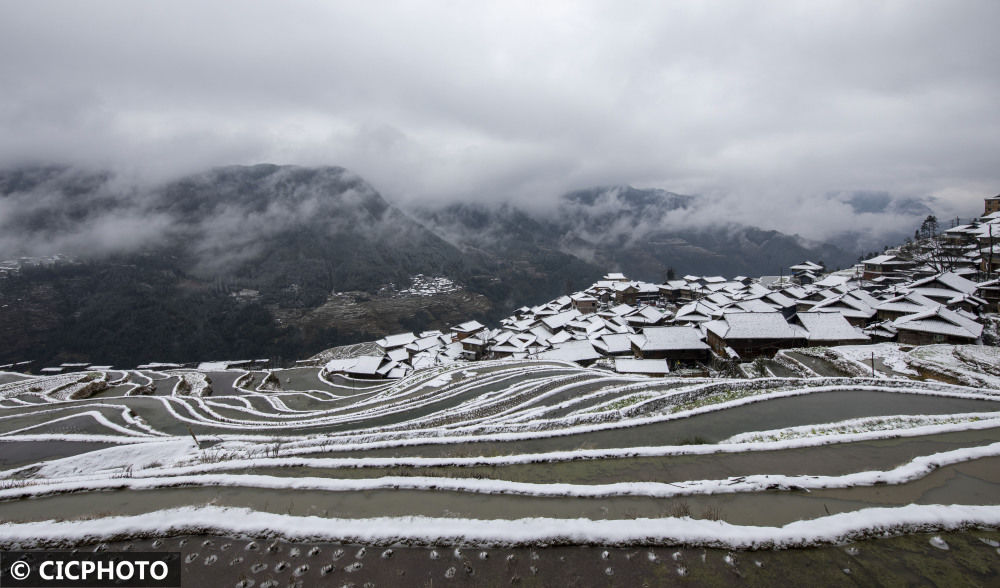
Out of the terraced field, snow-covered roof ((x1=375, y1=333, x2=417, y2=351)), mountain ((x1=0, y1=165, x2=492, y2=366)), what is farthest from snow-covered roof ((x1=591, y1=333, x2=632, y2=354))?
mountain ((x1=0, y1=165, x2=492, y2=366))

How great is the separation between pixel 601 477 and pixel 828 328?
125ft

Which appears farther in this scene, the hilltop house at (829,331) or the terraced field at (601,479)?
the hilltop house at (829,331)

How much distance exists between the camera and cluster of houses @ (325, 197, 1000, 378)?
33375 mm

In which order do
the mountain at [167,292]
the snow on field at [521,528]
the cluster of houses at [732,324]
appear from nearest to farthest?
the snow on field at [521,528] < the cluster of houses at [732,324] < the mountain at [167,292]

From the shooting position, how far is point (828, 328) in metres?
33.7

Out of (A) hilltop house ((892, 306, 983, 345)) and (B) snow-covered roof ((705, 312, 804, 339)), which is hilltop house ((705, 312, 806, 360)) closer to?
(B) snow-covered roof ((705, 312, 804, 339))

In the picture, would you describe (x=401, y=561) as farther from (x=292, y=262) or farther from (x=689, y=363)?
(x=292, y=262)

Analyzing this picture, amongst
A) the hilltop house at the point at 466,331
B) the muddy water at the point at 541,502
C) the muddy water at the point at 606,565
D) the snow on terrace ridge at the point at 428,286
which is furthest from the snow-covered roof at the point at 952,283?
the snow on terrace ridge at the point at 428,286

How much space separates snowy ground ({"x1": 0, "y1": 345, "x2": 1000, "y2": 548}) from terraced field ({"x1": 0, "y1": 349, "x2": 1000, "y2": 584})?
1.5 inches

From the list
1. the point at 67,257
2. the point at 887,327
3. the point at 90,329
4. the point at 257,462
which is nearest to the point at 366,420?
the point at 257,462

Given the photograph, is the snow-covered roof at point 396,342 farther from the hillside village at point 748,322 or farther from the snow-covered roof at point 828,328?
the snow-covered roof at point 828,328

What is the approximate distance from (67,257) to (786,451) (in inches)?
9192

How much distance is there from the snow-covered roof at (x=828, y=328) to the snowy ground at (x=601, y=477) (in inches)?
814

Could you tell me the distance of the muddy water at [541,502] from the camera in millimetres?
6457
